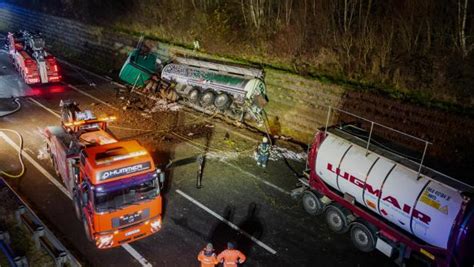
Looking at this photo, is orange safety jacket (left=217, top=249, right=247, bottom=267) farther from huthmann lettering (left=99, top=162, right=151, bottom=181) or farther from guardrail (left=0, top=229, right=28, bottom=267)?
guardrail (left=0, top=229, right=28, bottom=267)

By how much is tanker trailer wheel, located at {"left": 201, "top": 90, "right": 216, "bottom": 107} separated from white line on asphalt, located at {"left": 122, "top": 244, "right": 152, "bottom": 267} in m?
12.0

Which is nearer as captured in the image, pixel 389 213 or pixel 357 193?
pixel 389 213

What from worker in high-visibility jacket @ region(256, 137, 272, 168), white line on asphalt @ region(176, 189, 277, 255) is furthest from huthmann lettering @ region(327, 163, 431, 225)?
worker in high-visibility jacket @ region(256, 137, 272, 168)

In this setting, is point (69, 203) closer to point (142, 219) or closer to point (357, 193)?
point (142, 219)

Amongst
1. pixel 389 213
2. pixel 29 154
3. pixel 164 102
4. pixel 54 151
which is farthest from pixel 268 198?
pixel 164 102

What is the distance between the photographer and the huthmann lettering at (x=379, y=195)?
9.17m

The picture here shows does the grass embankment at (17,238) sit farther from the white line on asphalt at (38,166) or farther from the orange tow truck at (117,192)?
the white line on asphalt at (38,166)

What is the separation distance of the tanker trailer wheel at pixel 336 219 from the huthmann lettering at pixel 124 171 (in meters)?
5.79

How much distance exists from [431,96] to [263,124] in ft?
26.5

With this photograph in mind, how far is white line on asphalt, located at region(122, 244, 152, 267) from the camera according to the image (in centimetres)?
997

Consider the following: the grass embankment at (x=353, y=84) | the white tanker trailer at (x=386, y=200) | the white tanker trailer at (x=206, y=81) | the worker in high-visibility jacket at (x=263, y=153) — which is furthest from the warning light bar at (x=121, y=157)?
the grass embankment at (x=353, y=84)

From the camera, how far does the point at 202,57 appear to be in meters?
24.2

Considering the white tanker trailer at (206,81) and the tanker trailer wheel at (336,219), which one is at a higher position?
the white tanker trailer at (206,81)

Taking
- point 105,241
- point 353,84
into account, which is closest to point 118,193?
point 105,241
